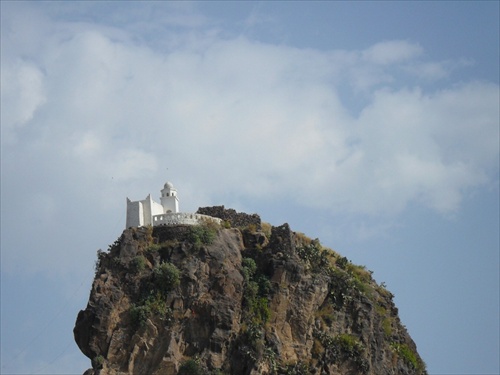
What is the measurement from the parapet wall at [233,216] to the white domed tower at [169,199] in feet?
6.75

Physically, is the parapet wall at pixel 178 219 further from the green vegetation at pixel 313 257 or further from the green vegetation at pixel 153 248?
the green vegetation at pixel 313 257

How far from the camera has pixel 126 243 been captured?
255 feet

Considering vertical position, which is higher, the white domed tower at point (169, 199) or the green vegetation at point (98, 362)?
the white domed tower at point (169, 199)

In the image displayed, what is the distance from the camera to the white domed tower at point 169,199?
83562 mm

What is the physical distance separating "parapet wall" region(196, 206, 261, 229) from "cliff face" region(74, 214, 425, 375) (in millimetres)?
1129

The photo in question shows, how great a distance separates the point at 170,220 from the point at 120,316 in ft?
28.9

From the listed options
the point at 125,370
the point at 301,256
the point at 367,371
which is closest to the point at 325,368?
the point at 367,371

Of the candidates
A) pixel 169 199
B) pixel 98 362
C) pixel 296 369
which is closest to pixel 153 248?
pixel 169 199

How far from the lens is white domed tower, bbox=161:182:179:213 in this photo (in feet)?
274

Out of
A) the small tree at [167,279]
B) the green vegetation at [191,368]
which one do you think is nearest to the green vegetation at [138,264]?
the small tree at [167,279]

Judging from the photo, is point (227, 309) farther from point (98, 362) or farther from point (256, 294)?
point (98, 362)

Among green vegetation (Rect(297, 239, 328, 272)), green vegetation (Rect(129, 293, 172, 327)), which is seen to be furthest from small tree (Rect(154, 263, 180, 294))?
green vegetation (Rect(297, 239, 328, 272))

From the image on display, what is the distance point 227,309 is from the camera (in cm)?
7462

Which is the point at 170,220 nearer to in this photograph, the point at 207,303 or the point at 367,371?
the point at 207,303
